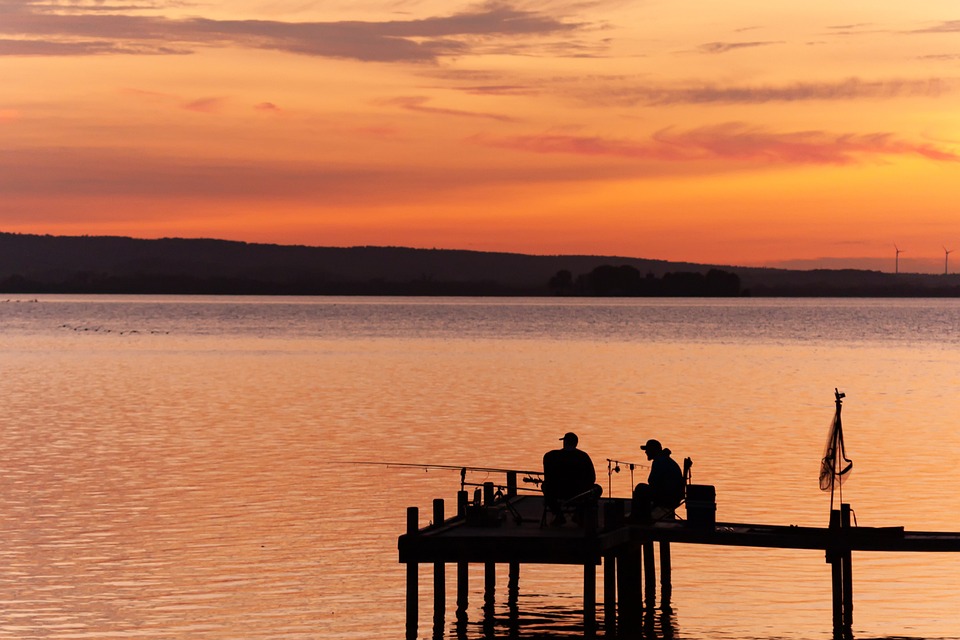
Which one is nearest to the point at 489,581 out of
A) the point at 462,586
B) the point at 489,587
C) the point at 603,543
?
the point at 489,587

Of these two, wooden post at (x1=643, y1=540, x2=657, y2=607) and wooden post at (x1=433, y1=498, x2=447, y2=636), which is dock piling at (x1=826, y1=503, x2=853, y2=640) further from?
wooden post at (x1=433, y1=498, x2=447, y2=636)

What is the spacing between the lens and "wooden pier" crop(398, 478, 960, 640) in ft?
76.5

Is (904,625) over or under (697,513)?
under

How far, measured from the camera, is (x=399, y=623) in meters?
25.4

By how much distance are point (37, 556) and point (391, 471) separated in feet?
46.5

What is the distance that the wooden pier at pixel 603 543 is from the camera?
76.5ft

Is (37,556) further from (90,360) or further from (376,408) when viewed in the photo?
(90,360)

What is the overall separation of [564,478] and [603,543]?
147cm

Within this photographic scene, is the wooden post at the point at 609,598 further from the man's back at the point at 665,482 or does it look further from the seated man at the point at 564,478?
the seated man at the point at 564,478

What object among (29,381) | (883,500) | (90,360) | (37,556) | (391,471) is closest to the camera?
(37,556)

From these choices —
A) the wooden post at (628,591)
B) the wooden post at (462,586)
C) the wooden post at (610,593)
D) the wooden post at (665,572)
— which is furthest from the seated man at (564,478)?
the wooden post at (665,572)

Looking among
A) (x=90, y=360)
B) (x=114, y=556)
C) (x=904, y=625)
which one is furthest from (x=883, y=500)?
(x=90, y=360)

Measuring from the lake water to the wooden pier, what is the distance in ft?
2.20

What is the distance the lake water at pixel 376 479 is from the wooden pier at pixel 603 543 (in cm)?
67
